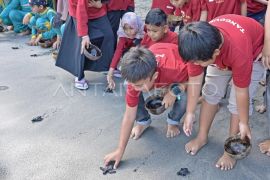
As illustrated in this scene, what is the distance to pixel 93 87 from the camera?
9.48ft

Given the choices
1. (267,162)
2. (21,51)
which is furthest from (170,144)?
(21,51)

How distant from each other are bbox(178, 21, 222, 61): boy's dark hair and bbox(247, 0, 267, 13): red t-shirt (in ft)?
3.18

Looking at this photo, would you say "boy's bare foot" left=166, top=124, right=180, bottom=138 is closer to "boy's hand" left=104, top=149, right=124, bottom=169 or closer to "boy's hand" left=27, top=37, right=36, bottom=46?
"boy's hand" left=104, top=149, right=124, bottom=169

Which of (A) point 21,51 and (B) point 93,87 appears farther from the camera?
(A) point 21,51

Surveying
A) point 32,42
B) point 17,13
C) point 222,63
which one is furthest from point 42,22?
point 222,63

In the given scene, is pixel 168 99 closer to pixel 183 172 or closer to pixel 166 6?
pixel 183 172

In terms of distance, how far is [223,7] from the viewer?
2252mm

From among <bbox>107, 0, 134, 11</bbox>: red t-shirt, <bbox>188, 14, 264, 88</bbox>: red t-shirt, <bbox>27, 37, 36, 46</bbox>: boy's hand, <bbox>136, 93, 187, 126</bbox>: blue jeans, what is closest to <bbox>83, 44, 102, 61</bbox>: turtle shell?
<bbox>107, 0, 134, 11</bbox>: red t-shirt

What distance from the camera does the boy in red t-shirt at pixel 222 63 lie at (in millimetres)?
1489

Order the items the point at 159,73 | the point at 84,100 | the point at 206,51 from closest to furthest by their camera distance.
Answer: the point at 206,51, the point at 159,73, the point at 84,100

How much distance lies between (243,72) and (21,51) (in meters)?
2.73

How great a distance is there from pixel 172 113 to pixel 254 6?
0.86 m

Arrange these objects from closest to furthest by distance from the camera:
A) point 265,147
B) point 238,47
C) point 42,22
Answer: point 238,47 → point 265,147 → point 42,22

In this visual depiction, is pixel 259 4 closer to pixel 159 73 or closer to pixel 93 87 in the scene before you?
pixel 159 73
